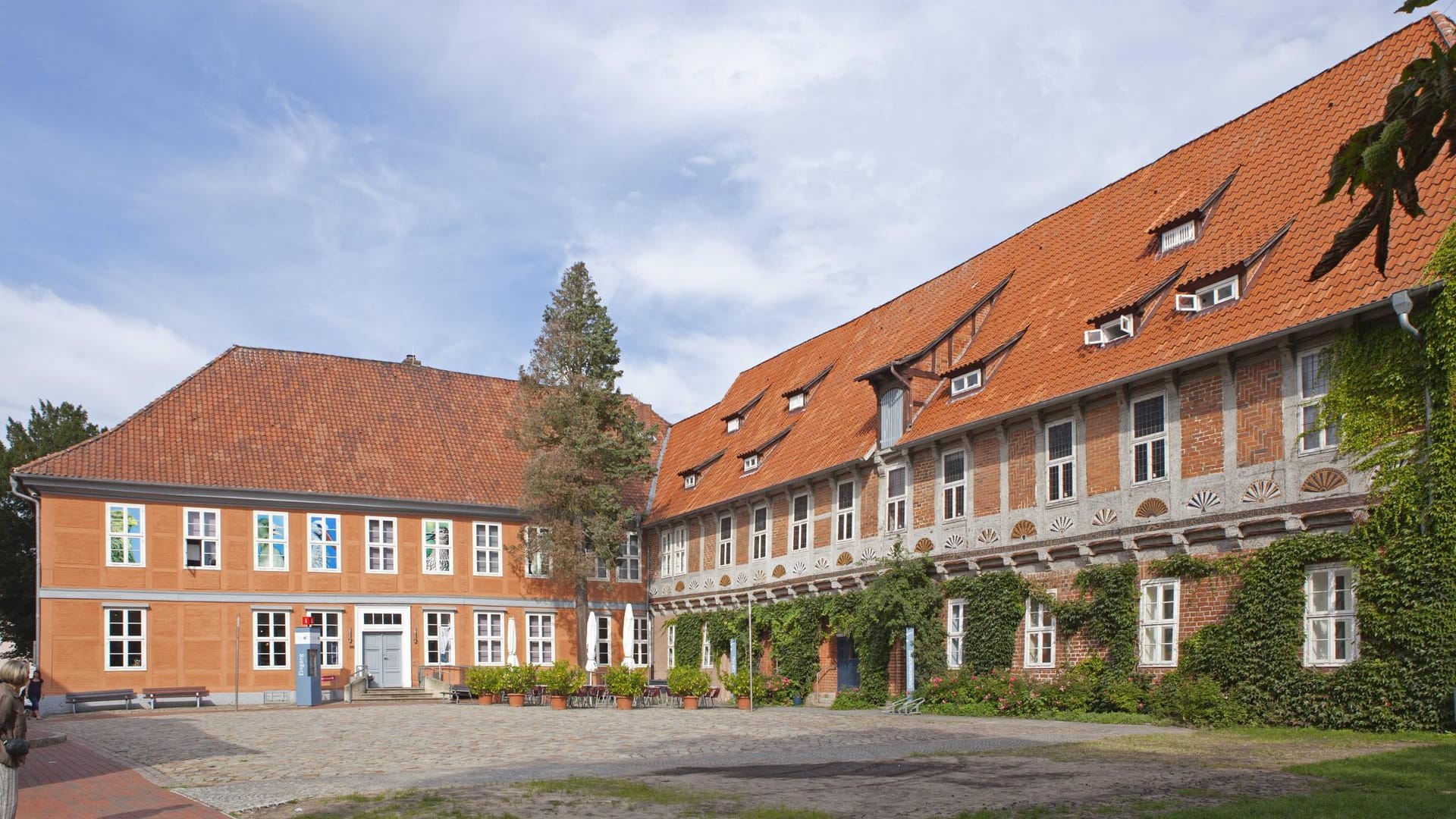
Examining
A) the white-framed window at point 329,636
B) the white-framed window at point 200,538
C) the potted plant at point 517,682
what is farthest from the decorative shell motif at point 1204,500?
the white-framed window at point 200,538

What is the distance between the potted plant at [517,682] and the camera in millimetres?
32969

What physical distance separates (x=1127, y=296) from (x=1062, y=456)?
346 centimetres

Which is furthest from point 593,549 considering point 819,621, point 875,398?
point 875,398

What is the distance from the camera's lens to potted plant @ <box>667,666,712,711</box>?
104ft

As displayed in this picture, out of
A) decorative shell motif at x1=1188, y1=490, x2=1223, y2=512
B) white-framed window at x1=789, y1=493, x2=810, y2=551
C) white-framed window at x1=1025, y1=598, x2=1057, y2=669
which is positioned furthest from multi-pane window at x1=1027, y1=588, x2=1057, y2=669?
white-framed window at x1=789, y1=493, x2=810, y2=551

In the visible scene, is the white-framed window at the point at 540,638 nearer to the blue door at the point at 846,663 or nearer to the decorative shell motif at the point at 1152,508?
the blue door at the point at 846,663

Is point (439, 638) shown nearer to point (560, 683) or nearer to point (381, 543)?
point (381, 543)

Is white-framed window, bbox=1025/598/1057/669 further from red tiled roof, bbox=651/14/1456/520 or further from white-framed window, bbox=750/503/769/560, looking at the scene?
white-framed window, bbox=750/503/769/560

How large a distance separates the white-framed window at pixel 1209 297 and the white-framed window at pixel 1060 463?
328cm

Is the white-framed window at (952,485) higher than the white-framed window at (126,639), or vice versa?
the white-framed window at (952,485)

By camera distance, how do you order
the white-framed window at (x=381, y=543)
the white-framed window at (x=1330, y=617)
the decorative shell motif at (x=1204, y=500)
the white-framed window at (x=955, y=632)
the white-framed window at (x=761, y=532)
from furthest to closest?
the white-framed window at (x=381, y=543) → the white-framed window at (x=761, y=532) → the white-framed window at (x=955, y=632) → the decorative shell motif at (x=1204, y=500) → the white-framed window at (x=1330, y=617)

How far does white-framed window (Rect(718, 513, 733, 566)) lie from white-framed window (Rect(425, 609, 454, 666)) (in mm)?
9542

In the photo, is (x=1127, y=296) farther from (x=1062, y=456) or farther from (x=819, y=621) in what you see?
(x=819, y=621)

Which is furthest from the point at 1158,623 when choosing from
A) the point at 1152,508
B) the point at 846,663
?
the point at 846,663
